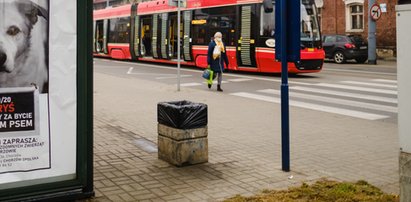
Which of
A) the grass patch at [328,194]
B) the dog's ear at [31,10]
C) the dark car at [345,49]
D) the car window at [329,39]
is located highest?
the car window at [329,39]

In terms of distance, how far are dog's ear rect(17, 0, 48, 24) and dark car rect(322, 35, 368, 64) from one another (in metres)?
26.6

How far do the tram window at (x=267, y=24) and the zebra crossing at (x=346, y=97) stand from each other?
9.55ft

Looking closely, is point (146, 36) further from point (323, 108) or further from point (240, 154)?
point (240, 154)

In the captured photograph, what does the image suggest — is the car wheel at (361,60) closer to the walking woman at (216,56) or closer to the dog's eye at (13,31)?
the walking woman at (216,56)

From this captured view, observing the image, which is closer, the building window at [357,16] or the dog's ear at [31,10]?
the dog's ear at [31,10]

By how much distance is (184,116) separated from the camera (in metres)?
6.48

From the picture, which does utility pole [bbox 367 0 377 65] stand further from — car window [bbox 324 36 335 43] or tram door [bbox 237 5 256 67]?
tram door [bbox 237 5 256 67]

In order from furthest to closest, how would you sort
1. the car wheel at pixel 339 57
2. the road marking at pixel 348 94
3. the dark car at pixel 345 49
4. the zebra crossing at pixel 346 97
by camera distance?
the car wheel at pixel 339 57, the dark car at pixel 345 49, the road marking at pixel 348 94, the zebra crossing at pixel 346 97

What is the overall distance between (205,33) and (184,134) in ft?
56.0

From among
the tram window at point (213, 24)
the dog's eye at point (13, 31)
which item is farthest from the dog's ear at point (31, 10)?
the tram window at point (213, 24)

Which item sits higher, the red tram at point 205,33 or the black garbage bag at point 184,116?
the red tram at point 205,33

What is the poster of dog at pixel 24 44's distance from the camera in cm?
443

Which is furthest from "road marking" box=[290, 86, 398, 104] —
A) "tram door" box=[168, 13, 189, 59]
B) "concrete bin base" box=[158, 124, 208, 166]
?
"tram door" box=[168, 13, 189, 59]

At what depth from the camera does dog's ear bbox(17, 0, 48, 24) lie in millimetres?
4461
